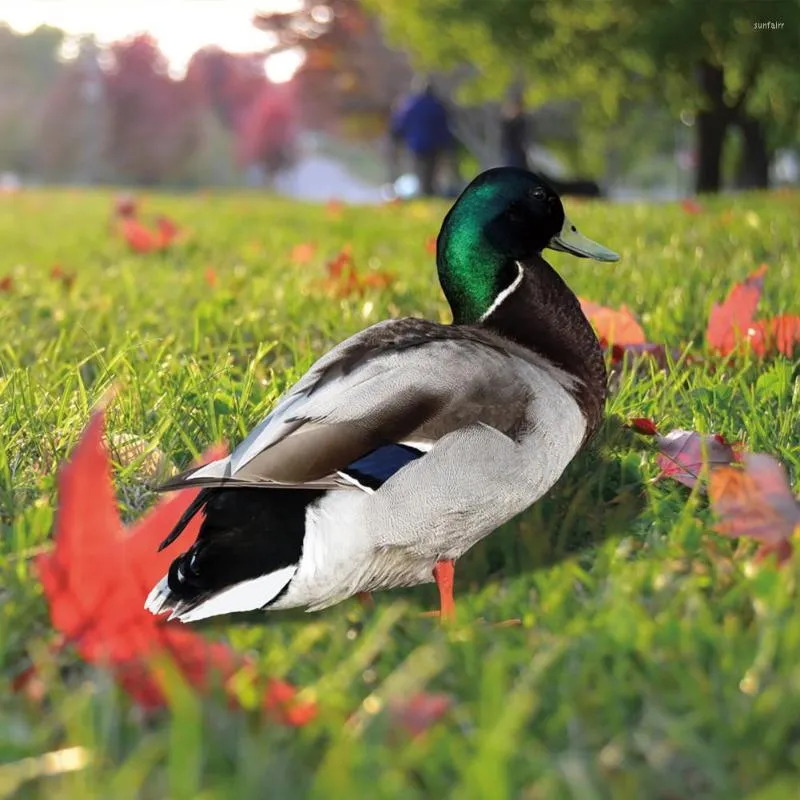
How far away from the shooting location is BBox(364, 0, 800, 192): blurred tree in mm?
13328

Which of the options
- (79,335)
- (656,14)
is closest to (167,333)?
(79,335)

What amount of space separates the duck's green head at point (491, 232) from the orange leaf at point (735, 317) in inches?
31.3

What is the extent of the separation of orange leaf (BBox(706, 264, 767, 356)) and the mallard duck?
1.09m

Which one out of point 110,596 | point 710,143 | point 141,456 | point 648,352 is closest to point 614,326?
point 648,352

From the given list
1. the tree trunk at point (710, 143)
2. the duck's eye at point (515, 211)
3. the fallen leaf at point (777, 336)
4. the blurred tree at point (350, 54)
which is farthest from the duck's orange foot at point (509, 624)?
the blurred tree at point (350, 54)

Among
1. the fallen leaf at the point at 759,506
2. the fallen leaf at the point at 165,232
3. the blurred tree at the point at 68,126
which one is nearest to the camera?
the fallen leaf at the point at 759,506

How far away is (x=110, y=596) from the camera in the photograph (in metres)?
1.69

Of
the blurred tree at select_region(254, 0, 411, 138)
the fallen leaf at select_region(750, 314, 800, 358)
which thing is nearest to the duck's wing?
the fallen leaf at select_region(750, 314, 800, 358)

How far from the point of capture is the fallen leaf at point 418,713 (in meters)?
1.48

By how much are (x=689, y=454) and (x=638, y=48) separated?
488 inches

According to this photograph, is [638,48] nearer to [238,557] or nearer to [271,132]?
[238,557]

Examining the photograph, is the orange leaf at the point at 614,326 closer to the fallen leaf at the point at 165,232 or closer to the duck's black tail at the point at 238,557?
the duck's black tail at the point at 238,557

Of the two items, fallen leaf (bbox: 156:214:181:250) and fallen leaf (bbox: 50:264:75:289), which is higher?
fallen leaf (bbox: 50:264:75:289)

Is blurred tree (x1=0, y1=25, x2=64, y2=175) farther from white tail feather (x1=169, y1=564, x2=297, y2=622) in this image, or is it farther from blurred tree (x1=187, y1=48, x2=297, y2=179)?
white tail feather (x1=169, y1=564, x2=297, y2=622)
